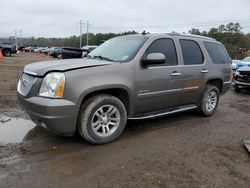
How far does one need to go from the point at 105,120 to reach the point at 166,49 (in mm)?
1937

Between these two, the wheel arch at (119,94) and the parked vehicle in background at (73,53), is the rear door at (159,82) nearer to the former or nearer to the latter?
the wheel arch at (119,94)

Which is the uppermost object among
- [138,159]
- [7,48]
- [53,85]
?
[53,85]

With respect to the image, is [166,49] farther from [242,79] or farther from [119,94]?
[242,79]

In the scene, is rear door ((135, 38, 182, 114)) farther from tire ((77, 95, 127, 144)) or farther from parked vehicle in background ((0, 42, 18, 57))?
parked vehicle in background ((0, 42, 18, 57))

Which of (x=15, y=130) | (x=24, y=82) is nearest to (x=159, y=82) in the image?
(x=24, y=82)

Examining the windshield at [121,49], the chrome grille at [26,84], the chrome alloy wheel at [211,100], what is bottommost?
the chrome alloy wheel at [211,100]

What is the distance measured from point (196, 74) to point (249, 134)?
160 cm

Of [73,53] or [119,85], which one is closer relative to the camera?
[119,85]

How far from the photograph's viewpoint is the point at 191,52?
590cm

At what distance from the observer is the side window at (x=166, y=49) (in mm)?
5113

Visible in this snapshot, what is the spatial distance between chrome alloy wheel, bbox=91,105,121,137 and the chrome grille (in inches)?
42.3

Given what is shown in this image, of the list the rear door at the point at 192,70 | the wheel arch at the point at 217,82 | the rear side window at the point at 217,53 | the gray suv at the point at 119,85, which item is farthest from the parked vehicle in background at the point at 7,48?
the rear door at the point at 192,70

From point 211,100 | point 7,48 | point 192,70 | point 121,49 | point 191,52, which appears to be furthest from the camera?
point 7,48

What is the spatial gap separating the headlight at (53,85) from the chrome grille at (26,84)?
24 centimetres
